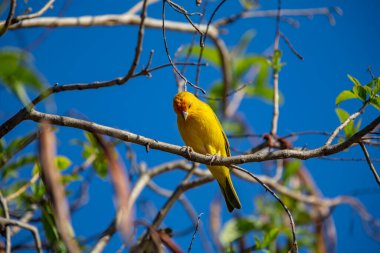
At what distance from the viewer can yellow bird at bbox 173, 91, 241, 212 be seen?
15.7ft

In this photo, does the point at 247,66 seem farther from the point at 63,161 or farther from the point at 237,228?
the point at 63,161

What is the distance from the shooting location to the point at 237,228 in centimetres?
500

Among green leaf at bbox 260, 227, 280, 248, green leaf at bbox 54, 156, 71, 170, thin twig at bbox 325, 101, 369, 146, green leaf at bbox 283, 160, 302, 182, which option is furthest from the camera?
green leaf at bbox 283, 160, 302, 182

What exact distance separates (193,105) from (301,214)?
70.3 inches

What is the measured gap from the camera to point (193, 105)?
499cm

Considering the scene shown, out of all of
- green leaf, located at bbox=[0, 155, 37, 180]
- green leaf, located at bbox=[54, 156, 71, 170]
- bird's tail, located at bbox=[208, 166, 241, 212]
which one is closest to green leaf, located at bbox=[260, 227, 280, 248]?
bird's tail, located at bbox=[208, 166, 241, 212]

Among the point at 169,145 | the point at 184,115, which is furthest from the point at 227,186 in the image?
the point at 169,145

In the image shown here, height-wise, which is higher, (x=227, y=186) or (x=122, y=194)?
(x=227, y=186)

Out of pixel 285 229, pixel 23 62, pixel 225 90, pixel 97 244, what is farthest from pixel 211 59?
pixel 23 62

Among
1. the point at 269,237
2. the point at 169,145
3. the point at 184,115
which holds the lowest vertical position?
the point at 269,237

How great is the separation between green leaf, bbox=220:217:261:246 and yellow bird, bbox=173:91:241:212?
19 cm

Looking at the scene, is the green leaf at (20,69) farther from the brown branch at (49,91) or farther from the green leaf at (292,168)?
the green leaf at (292,168)

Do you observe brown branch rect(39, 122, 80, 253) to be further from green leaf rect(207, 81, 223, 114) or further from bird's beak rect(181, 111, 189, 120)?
green leaf rect(207, 81, 223, 114)

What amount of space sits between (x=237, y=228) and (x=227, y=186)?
47 centimetres
